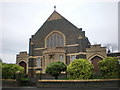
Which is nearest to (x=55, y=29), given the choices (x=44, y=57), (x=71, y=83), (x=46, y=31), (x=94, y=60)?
(x=46, y=31)

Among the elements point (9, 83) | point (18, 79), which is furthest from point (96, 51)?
point (9, 83)

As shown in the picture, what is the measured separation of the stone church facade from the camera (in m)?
30.8

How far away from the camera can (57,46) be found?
110 feet

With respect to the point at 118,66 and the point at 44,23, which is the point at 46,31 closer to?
the point at 44,23

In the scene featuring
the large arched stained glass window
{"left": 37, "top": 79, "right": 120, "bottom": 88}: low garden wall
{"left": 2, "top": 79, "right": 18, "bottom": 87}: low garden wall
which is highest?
the large arched stained glass window

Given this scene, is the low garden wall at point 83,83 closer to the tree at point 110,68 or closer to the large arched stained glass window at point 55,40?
the tree at point 110,68

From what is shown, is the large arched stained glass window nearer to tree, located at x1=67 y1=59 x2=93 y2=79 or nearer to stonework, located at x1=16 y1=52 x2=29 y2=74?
stonework, located at x1=16 y1=52 x2=29 y2=74

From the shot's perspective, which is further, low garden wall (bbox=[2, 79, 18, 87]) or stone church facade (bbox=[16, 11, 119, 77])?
stone church facade (bbox=[16, 11, 119, 77])

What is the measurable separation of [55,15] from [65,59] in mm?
10565

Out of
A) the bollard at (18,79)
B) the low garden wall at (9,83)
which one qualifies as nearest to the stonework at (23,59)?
the bollard at (18,79)

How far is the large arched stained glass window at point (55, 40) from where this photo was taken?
33.6 metres

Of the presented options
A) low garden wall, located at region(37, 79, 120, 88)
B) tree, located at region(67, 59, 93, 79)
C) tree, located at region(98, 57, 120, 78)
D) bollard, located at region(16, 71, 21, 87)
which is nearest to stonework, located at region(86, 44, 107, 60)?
tree, located at region(98, 57, 120, 78)

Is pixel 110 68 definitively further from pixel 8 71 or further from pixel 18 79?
pixel 8 71

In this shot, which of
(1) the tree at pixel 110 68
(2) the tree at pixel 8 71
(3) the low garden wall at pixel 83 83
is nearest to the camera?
(3) the low garden wall at pixel 83 83
